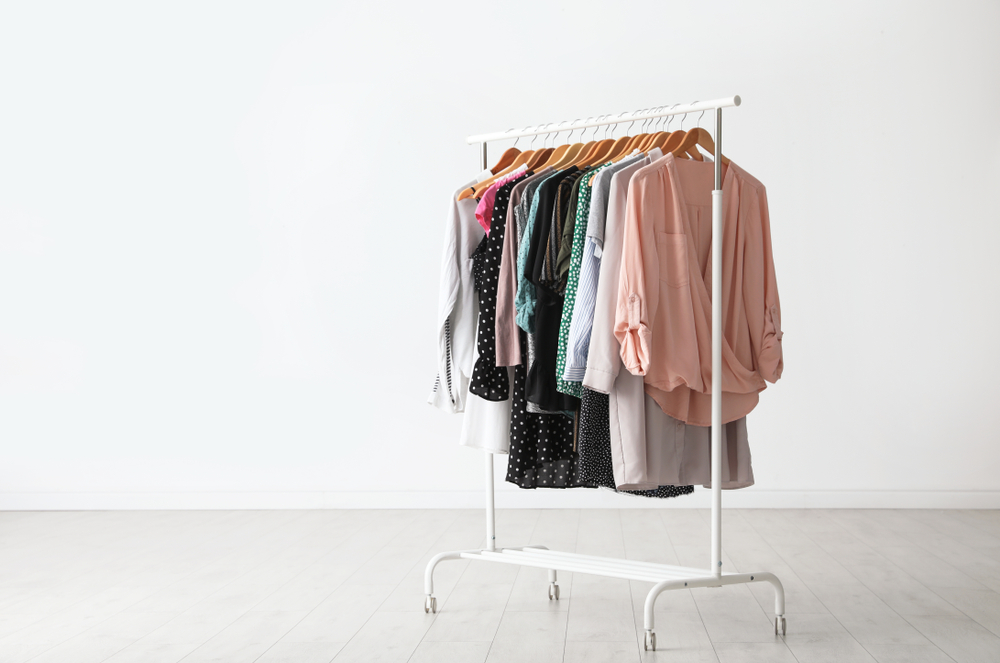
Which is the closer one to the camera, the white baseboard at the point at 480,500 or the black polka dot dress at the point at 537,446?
the black polka dot dress at the point at 537,446

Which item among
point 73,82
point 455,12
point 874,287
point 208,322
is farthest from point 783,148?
point 73,82

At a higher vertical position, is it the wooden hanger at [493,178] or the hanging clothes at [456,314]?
the wooden hanger at [493,178]

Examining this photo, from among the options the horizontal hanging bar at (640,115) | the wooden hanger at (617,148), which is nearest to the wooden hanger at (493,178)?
the horizontal hanging bar at (640,115)

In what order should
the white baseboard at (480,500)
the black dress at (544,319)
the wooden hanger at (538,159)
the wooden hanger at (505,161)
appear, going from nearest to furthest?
the black dress at (544,319), the wooden hanger at (538,159), the wooden hanger at (505,161), the white baseboard at (480,500)

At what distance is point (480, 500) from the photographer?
4.57m

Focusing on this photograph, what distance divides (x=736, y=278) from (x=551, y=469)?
78cm

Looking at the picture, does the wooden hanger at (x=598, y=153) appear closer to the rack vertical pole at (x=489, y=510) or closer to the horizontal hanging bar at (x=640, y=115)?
the horizontal hanging bar at (x=640, y=115)

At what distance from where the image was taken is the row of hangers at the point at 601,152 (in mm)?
2502

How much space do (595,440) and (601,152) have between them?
925 millimetres

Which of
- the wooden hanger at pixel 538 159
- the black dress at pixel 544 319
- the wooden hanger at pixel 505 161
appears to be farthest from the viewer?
the wooden hanger at pixel 505 161

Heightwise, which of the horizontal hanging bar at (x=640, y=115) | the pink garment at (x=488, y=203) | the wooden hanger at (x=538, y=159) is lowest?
the pink garment at (x=488, y=203)

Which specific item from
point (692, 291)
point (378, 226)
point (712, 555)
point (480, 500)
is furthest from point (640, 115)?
point (480, 500)

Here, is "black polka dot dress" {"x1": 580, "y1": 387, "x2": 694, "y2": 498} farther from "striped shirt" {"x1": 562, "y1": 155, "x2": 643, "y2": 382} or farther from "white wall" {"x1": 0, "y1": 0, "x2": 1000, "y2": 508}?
"white wall" {"x1": 0, "y1": 0, "x2": 1000, "y2": 508}

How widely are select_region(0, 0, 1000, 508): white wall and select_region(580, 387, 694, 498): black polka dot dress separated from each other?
2.18 meters
